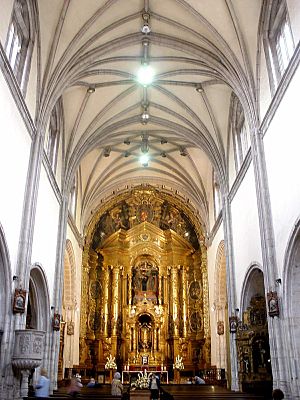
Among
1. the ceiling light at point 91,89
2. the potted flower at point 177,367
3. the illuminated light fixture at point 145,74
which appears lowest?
the potted flower at point 177,367

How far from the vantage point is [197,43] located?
1753 cm

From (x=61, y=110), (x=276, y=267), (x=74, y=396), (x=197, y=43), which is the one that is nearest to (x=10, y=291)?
(x=74, y=396)

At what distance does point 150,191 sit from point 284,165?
18.8m

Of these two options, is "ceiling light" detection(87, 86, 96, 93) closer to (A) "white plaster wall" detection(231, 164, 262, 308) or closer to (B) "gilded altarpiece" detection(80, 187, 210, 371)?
(A) "white plaster wall" detection(231, 164, 262, 308)

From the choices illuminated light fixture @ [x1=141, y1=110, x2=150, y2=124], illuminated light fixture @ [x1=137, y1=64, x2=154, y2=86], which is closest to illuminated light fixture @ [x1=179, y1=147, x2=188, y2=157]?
illuminated light fixture @ [x1=141, y1=110, x2=150, y2=124]

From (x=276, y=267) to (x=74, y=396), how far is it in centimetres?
689

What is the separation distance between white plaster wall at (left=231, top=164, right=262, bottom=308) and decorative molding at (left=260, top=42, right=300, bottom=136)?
7.97ft

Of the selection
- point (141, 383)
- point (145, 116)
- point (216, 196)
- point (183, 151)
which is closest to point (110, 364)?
point (141, 383)

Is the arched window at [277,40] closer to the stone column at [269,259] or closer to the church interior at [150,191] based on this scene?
the church interior at [150,191]

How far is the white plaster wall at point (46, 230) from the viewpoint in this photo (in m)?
16.5

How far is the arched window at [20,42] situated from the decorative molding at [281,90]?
8016 millimetres

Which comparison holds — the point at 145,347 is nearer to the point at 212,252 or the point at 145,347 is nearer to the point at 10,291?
the point at 212,252

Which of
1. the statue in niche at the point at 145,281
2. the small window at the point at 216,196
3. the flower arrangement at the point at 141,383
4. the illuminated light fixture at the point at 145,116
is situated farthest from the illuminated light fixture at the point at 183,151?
the flower arrangement at the point at 141,383

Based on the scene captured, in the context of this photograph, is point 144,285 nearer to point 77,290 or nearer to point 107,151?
point 77,290
